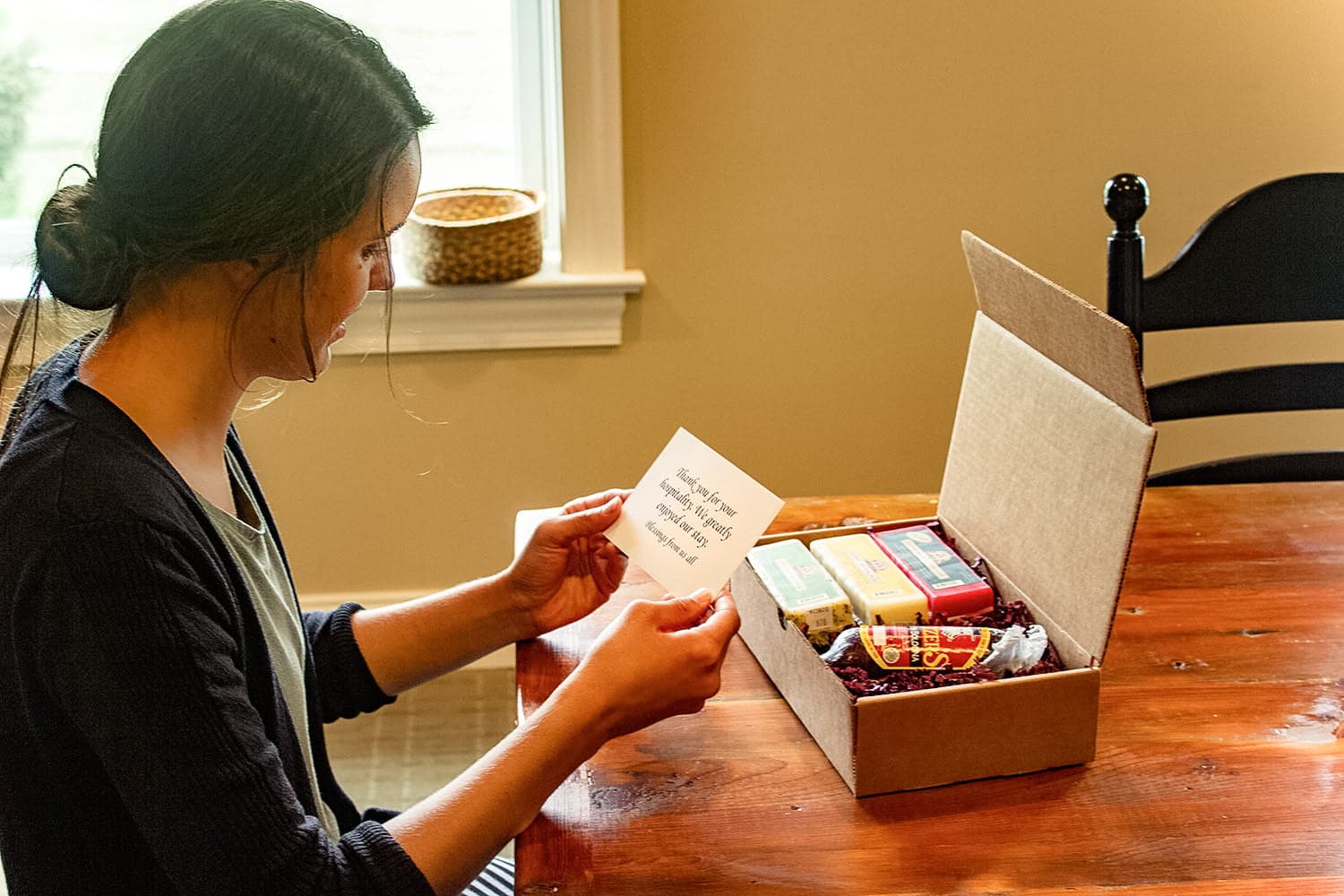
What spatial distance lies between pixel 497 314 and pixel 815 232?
0.56 metres

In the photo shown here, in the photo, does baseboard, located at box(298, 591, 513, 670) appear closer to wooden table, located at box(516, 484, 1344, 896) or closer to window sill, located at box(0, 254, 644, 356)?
window sill, located at box(0, 254, 644, 356)

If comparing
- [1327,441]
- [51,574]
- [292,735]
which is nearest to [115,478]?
[51,574]

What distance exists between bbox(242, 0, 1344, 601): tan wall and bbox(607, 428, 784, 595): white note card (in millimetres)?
1188

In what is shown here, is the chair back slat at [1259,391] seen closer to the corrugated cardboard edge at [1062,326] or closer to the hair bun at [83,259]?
the corrugated cardboard edge at [1062,326]

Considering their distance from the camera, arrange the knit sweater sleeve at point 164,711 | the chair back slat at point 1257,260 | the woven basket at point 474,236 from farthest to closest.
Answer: the woven basket at point 474,236, the chair back slat at point 1257,260, the knit sweater sleeve at point 164,711

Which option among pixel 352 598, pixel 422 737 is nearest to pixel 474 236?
pixel 352 598

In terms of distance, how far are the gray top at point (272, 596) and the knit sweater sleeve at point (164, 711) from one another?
0.40 feet

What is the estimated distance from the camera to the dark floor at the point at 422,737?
2236 millimetres

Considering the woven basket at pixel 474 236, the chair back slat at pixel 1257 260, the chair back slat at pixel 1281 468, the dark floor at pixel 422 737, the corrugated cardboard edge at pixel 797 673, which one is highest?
the chair back slat at pixel 1257 260

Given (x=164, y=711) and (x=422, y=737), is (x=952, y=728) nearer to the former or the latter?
(x=164, y=711)

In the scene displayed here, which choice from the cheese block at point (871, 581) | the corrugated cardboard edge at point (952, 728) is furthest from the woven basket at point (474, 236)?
the corrugated cardboard edge at point (952, 728)

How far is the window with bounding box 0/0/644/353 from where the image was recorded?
7.41 ft

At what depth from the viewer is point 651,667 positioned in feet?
3.42

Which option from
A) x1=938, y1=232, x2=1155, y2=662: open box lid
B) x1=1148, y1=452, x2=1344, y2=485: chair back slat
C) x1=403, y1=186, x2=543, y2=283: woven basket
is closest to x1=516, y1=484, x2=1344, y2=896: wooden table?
x1=938, y1=232, x2=1155, y2=662: open box lid
